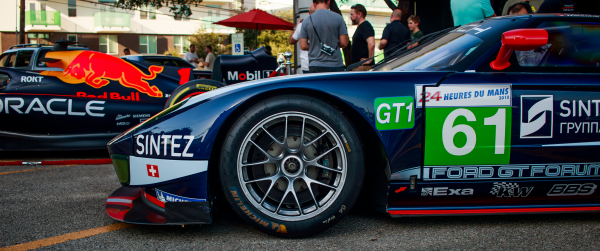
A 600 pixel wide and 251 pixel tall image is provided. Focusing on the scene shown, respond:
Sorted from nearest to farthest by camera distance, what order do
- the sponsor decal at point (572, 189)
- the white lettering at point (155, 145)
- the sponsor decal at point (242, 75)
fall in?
1. the white lettering at point (155, 145)
2. the sponsor decal at point (572, 189)
3. the sponsor decal at point (242, 75)

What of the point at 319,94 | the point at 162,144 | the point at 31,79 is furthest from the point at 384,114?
the point at 31,79

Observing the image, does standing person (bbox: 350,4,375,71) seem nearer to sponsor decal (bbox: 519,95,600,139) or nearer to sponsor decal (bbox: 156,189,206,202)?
sponsor decal (bbox: 519,95,600,139)

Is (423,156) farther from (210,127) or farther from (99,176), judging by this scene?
(99,176)

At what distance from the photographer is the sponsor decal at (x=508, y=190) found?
2.07 m

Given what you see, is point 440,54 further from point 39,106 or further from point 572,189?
point 39,106

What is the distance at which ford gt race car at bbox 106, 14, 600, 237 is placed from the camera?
78.5 inches

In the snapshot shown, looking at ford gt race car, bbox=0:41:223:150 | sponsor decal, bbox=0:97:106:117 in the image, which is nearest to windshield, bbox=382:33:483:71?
ford gt race car, bbox=0:41:223:150

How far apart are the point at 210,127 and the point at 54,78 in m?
3.27

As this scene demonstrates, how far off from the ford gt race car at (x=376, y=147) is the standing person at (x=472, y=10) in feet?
8.19

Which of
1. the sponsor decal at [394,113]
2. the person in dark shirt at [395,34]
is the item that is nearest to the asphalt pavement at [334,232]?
the sponsor decal at [394,113]

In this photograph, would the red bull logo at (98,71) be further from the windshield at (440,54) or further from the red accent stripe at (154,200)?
the windshield at (440,54)

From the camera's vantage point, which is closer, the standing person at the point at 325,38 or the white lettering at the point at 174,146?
the white lettering at the point at 174,146

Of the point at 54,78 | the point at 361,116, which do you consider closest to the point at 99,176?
the point at 54,78

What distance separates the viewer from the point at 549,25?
230 cm
